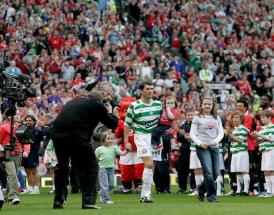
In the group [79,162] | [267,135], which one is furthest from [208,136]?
[267,135]

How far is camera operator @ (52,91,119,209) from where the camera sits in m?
19.9

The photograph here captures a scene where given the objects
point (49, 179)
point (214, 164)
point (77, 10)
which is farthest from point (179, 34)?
point (214, 164)

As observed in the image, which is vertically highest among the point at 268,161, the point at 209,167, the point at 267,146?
the point at 267,146

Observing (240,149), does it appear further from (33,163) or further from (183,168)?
(33,163)

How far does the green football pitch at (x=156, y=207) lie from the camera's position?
18.8 metres

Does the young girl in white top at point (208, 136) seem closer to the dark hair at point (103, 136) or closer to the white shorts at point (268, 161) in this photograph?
the dark hair at point (103, 136)

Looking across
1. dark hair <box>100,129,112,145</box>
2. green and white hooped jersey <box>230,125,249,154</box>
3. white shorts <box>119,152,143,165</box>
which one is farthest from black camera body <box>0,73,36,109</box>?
green and white hooped jersey <box>230,125,249,154</box>

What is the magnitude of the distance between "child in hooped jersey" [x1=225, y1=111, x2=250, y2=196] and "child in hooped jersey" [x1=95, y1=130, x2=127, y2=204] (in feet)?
8.67

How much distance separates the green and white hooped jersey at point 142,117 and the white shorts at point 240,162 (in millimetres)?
4718

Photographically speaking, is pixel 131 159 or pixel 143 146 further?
pixel 131 159

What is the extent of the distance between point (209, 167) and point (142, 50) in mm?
20796

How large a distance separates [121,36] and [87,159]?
73.5 feet

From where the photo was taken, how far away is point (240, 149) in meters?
26.0

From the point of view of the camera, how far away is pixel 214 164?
72.3ft
